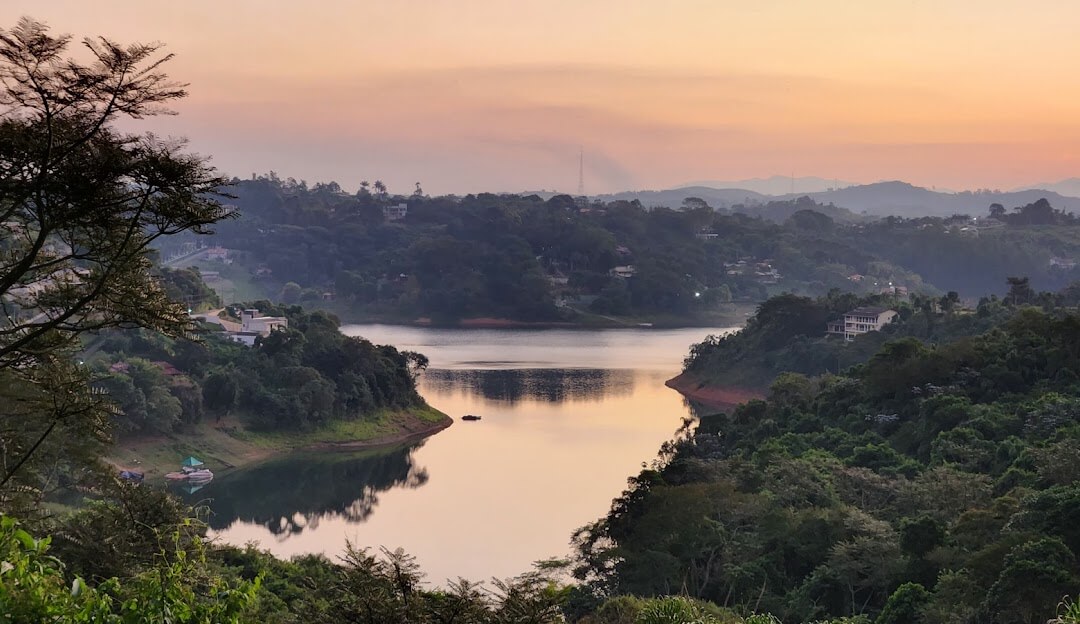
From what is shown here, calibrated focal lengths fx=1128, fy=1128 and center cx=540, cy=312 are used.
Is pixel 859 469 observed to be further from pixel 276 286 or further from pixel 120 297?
pixel 276 286

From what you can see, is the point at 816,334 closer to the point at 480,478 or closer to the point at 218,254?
the point at 480,478

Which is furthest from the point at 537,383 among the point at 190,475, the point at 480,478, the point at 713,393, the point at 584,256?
the point at 584,256

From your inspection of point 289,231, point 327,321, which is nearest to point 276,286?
point 289,231

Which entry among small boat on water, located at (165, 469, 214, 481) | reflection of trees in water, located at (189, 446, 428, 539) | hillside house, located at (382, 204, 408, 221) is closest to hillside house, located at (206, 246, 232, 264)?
hillside house, located at (382, 204, 408, 221)

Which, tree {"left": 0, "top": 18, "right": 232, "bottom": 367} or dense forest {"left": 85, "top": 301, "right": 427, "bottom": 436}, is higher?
tree {"left": 0, "top": 18, "right": 232, "bottom": 367}

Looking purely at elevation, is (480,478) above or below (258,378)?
below

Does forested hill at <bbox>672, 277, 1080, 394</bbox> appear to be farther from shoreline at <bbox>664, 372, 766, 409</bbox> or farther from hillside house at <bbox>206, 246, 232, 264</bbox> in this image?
hillside house at <bbox>206, 246, 232, 264</bbox>
